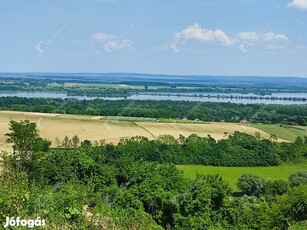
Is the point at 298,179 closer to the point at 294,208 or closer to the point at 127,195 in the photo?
the point at 294,208

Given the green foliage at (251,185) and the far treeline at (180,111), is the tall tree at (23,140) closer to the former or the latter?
the green foliage at (251,185)

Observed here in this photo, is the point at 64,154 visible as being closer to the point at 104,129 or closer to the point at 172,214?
the point at 172,214

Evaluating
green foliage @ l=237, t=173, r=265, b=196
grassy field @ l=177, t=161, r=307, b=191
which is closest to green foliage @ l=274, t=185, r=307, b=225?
green foliage @ l=237, t=173, r=265, b=196

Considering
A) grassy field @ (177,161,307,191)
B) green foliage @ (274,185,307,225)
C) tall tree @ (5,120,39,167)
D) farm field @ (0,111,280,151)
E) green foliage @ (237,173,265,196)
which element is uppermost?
tall tree @ (5,120,39,167)

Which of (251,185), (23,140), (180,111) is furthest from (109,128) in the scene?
(23,140)

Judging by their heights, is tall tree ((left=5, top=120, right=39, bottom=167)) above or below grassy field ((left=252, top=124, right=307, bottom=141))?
above

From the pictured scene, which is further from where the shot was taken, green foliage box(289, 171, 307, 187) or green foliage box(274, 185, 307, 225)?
green foliage box(289, 171, 307, 187)

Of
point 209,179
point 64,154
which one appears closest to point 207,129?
point 64,154

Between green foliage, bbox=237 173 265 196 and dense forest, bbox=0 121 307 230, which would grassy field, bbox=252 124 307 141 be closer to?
green foliage, bbox=237 173 265 196
